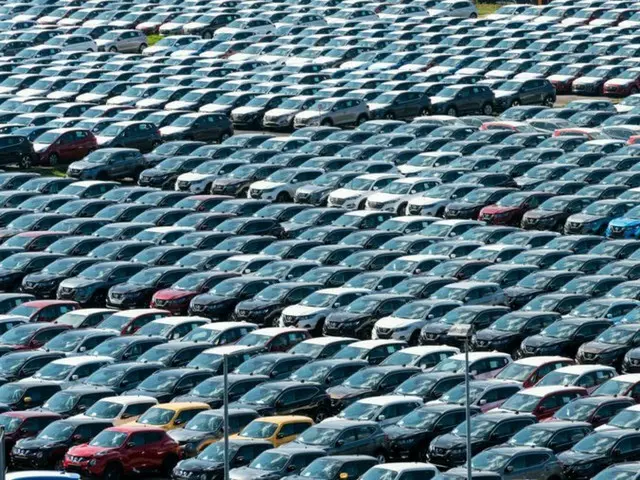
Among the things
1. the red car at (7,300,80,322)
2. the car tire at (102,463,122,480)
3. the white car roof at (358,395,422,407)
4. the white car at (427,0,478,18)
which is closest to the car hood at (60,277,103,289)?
the red car at (7,300,80,322)

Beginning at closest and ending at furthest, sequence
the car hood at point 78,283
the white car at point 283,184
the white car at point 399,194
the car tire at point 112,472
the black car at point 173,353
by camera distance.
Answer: the car tire at point 112,472 → the black car at point 173,353 → the car hood at point 78,283 → the white car at point 399,194 → the white car at point 283,184

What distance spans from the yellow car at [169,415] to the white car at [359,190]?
24.5m

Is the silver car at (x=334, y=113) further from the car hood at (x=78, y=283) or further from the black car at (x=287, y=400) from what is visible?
the black car at (x=287, y=400)

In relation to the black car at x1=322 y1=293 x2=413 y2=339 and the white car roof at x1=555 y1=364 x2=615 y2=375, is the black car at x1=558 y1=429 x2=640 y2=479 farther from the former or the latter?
the black car at x1=322 y1=293 x2=413 y2=339

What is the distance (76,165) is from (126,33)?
37426 mm

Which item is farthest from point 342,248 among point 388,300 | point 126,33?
point 126,33

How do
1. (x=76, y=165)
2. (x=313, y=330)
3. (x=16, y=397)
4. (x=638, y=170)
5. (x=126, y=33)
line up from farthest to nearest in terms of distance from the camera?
(x=126, y=33) < (x=76, y=165) < (x=638, y=170) < (x=313, y=330) < (x=16, y=397)

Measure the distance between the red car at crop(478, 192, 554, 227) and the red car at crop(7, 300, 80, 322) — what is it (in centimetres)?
1633

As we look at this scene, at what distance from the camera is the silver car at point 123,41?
114188 mm

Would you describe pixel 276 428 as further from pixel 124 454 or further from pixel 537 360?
pixel 537 360

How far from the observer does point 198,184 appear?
7625cm

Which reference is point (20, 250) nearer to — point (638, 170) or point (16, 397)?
point (16, 397)

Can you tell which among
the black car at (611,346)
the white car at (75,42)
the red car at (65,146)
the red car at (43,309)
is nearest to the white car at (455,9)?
the white car at (75,42)

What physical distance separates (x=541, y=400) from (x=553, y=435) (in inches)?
101
